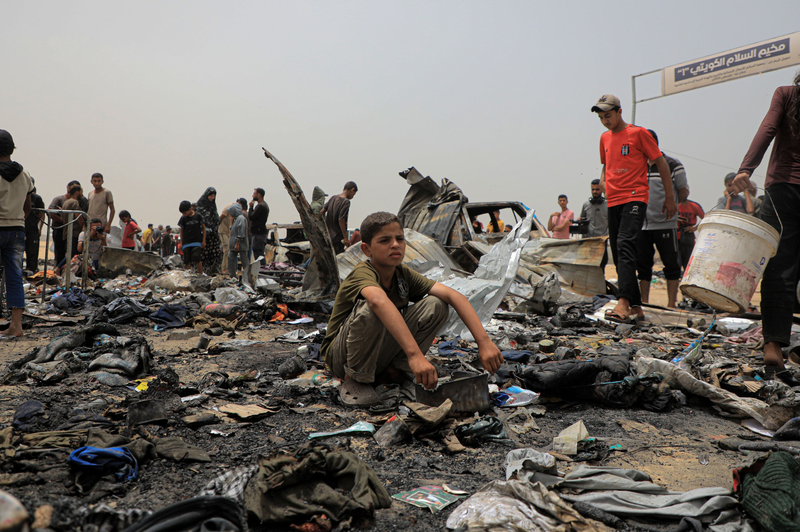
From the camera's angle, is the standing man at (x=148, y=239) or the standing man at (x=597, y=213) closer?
the standing man at (x=597, y=213)

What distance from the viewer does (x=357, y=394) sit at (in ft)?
8.46

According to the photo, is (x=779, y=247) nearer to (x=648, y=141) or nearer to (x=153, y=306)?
(x=648, y=141)

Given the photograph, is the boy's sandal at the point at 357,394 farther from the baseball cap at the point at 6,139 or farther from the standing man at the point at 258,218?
the standing man at the point at 258,218

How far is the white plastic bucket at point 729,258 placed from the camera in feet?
9.64

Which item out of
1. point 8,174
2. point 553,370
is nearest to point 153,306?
point 8,174

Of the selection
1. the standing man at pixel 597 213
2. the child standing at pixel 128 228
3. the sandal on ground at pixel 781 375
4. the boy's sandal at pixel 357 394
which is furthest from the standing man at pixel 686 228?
the child standing at pixel 128 228

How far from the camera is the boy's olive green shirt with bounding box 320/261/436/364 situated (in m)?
2.61

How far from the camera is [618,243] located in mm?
4750

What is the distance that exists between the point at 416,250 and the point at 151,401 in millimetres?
4372

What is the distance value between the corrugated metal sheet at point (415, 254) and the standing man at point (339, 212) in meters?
2.10

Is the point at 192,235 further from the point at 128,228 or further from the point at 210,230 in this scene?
the point at 128,228

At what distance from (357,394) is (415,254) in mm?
3728

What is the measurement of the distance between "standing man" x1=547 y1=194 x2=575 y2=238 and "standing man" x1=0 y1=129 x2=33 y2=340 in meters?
7.67

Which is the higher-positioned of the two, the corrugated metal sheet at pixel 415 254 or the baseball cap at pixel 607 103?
the baseball cap at pixel 607 103
